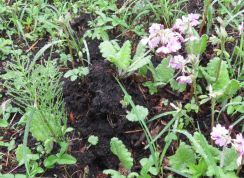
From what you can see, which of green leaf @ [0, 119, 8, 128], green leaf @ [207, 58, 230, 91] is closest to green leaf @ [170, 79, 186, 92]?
green leaf @ [207, 58, 230, 91]

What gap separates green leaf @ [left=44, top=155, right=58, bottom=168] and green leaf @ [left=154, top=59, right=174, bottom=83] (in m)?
0.68

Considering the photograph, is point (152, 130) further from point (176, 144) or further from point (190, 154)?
point (190, 154)

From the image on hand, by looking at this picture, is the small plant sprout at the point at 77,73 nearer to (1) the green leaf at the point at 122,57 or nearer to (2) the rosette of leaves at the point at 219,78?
(1) the green leaf at the point at 122,57

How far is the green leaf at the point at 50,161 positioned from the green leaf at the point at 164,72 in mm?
679

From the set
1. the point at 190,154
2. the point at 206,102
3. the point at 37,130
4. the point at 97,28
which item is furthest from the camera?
the point at 97,28

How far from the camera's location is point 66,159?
76.1 inches

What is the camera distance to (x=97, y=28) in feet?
8.16

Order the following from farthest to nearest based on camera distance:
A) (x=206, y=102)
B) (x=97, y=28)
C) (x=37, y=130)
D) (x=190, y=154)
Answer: (x=97, y=28) < (x=206, y=102) < (x=37, y=130) < (x=190, y=154)

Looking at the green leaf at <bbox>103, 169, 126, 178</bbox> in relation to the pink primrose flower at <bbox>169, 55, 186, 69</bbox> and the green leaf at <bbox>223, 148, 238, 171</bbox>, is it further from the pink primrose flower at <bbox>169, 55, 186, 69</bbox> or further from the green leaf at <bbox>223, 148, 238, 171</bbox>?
the pink primrose flower at <bbox>169, 55, 186, 69</bbox>

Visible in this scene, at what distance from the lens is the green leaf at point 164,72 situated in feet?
7.18

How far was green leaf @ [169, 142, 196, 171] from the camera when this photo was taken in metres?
1.84

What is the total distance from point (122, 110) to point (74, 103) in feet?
0.90

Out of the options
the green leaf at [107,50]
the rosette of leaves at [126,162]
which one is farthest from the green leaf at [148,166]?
the green leaf at [107,50]

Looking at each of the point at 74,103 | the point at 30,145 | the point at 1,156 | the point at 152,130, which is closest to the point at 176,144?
the point at 152,130
